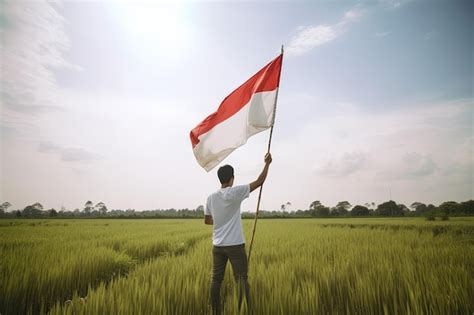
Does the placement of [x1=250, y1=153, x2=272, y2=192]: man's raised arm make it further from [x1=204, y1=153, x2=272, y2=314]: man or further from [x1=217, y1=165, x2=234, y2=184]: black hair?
[x1=217, y1=165, x2=234, y2=184]: black hair

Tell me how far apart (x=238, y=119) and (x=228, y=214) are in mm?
1706

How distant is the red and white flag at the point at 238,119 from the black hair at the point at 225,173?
38.0 inches

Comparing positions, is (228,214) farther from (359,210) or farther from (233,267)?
(359,210)

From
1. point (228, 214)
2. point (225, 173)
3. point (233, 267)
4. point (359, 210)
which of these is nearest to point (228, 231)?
point (228, 214)

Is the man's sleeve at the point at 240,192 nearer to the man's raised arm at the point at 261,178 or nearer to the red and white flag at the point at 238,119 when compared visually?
the man's raised arm at the point at 261,178

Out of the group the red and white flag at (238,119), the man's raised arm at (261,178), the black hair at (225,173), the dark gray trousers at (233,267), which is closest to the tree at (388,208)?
the red and white flag at (238,119)

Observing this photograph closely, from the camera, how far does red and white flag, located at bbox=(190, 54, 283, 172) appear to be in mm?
3730

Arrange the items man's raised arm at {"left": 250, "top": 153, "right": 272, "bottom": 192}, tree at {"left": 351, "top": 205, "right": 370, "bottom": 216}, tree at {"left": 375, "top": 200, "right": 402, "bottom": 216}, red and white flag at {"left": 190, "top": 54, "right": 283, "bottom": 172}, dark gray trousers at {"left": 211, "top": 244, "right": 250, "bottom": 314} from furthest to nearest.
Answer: tree at {"left": 351, "top": 205, "right": 370, "bottom": 216} → tree at {"left": 375, "top": 200, "right": 402, "bottom": 216} → red and white flag at {"left": 190, "top": 54, "right": 283, "bottom": 172} → man's raised arm at {"left": 250, "top": 153, "right": 272, "bottom": 192} → dark gray trousers at {"left": 211, "top": 244, "right": 250, "bottom": 314}

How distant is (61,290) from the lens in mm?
3885

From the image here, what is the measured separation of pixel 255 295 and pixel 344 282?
1.43m

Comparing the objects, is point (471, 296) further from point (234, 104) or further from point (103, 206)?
point (103, 206)

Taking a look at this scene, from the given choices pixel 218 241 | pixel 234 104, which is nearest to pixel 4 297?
pixel 218 241

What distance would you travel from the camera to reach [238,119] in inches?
154

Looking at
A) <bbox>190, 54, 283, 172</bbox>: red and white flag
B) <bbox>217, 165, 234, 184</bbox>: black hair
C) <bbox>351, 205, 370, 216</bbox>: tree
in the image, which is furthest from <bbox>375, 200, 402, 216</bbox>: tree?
<bbox>217, 165, 234, 184</bbox>: black hair
